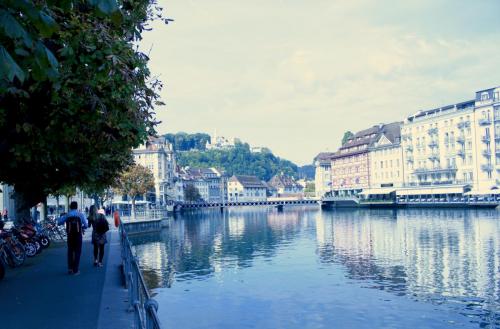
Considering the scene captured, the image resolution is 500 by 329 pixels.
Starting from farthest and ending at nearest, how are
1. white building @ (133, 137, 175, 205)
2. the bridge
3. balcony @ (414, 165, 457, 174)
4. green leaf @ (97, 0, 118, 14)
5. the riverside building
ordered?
1. the bridge
2. white building @ (133, 137, 175, 205)
3. balcony @ (414, 165, 457, 174)
4. the riverside building
5. green leaf @ (97, 0, 118, 14)

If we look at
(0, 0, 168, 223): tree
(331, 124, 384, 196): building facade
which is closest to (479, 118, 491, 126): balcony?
(331, 124, 384, 196): building facade

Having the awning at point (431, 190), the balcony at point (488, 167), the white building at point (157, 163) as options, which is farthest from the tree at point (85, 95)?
the white building at point (157, 163)

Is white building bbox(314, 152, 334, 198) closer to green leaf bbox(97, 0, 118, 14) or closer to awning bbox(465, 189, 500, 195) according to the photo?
awning bbox(465, 189, 500, 195)

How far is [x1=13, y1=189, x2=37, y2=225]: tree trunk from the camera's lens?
88.4 feet

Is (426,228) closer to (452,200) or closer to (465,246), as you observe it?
(465,246)

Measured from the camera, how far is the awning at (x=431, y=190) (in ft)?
354

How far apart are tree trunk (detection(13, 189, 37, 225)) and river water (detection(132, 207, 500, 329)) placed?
23.0 ft

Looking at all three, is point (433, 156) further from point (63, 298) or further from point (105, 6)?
point (105, 6)

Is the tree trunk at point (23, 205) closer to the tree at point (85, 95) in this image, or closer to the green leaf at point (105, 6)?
the tree at point (85, 95)

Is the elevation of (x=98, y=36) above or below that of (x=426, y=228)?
above

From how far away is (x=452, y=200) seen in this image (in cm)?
10488

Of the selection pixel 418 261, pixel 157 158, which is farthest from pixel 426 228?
pixel 157 158

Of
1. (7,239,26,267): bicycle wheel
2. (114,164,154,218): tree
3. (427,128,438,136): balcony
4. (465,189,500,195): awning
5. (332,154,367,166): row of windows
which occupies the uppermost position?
(427,128,438,136): balcony

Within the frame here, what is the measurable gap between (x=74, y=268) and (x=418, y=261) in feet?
75.9
